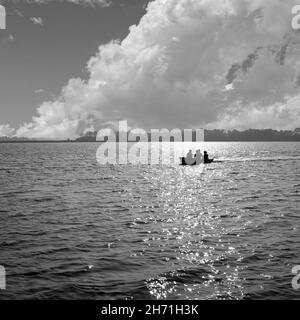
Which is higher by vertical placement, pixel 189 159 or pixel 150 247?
pixel 189 159

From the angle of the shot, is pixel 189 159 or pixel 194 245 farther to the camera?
pixel 189 159

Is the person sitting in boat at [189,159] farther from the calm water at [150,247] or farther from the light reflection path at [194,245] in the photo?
the calm water at [150,247]

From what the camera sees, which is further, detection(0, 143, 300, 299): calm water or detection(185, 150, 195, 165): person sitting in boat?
detection(185, 150, 195, 165): person sitting in boat

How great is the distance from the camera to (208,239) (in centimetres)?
2733

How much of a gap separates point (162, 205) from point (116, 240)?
652 inches

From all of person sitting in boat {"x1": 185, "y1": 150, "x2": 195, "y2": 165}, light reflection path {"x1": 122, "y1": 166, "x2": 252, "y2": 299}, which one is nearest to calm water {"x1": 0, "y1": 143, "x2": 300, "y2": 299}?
light reflection path {"x1": 122, "y1": 166, "x2": 252, "y2": 299}

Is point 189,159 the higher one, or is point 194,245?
point 189,159

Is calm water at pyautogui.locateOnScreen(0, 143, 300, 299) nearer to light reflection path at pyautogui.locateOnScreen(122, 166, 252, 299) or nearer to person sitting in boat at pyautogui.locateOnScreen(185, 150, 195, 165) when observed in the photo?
light reflection path at pyautogui.locateOnScreen(122, 166, 252, 299)

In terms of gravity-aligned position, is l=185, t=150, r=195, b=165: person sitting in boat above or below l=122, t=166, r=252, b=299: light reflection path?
above

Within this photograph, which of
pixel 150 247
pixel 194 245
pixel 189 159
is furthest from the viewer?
pixel 189 159

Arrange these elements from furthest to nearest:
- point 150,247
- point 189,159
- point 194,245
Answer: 1. point 189,159
2. point 194,245
3. point 150,247

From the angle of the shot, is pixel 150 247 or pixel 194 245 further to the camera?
pixel 194 245

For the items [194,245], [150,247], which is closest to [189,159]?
[194,245]

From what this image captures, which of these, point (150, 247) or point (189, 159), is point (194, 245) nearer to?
point (150, 247)
